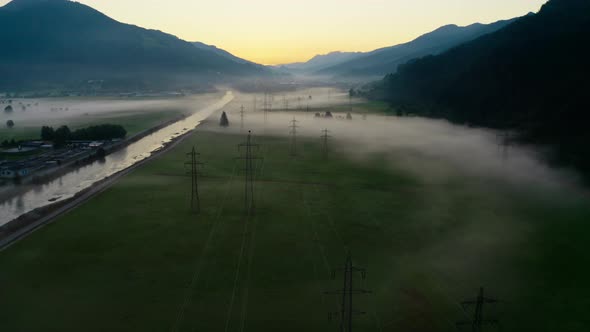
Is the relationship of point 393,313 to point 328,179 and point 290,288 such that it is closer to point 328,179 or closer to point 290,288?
point 290,288

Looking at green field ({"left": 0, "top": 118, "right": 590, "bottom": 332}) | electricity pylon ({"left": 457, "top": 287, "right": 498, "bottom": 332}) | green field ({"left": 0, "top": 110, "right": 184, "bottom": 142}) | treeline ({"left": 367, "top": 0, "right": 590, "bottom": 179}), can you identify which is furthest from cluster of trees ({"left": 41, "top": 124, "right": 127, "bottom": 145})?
treeline ({"left": 367, "top": 0, "right": 590, "bottom": 179})

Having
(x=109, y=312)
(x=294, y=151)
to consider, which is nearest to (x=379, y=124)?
(x=294, y=151)

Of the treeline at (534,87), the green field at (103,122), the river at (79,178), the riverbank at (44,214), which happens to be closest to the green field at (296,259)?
the riverbank at (44,214)

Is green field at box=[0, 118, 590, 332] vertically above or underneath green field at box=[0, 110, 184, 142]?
underneath

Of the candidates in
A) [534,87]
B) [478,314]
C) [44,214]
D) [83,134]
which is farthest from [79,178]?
[534,87]

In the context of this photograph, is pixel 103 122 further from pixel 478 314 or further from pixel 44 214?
pixel 478 314

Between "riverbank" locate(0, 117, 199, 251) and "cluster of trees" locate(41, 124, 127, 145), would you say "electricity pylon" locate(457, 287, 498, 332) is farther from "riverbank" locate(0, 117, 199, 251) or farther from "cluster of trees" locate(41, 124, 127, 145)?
"cluster of trees" locate(41, 124, 127, 145)
